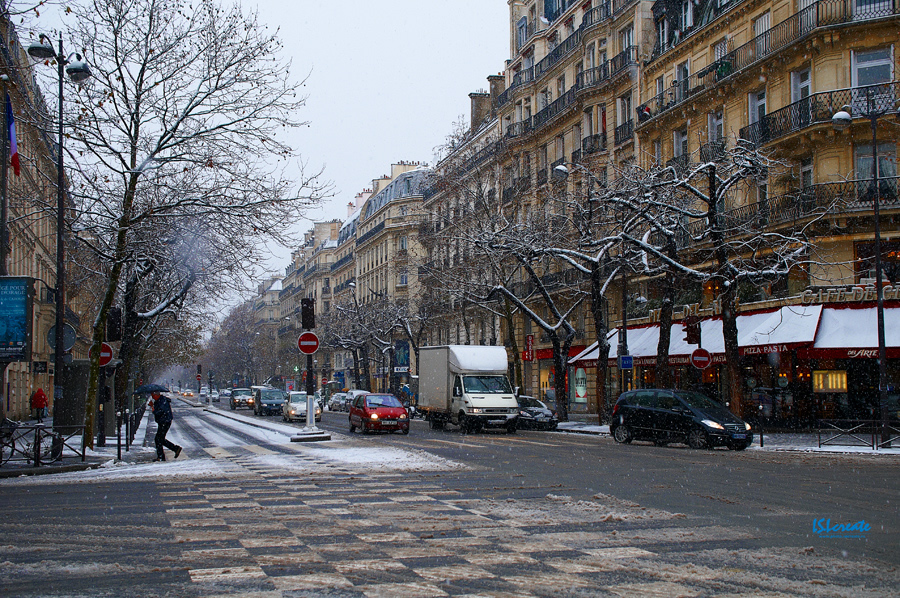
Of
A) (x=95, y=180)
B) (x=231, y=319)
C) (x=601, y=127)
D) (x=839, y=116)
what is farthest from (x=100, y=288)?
(x=231, y=319)

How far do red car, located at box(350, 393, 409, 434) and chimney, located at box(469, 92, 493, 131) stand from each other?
38485 mm

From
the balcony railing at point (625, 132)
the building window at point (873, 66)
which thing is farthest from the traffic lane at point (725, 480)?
the balcony railing at point (625, 132)

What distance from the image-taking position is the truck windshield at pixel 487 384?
101 feet

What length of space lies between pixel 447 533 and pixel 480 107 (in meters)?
60.7

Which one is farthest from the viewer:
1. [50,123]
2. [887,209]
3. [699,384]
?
[699,384]

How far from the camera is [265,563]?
7.48 meters

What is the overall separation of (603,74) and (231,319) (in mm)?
75519

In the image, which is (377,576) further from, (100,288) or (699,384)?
(100,288)

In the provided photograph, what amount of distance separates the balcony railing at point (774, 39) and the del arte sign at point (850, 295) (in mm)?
8960

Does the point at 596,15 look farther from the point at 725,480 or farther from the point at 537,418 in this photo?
the point at 725,480

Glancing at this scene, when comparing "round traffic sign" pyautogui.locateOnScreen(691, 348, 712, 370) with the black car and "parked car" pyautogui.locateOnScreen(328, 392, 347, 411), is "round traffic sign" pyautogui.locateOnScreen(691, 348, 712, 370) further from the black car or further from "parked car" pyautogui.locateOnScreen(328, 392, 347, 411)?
"parked car" pyautogui.locateOnScreen(328, 392, 347, 411)

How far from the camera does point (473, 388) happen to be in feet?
101

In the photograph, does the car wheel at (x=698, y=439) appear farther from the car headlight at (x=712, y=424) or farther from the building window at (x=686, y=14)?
the building window at (x=686, y=14)

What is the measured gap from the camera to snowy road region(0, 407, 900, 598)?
6742 mm
